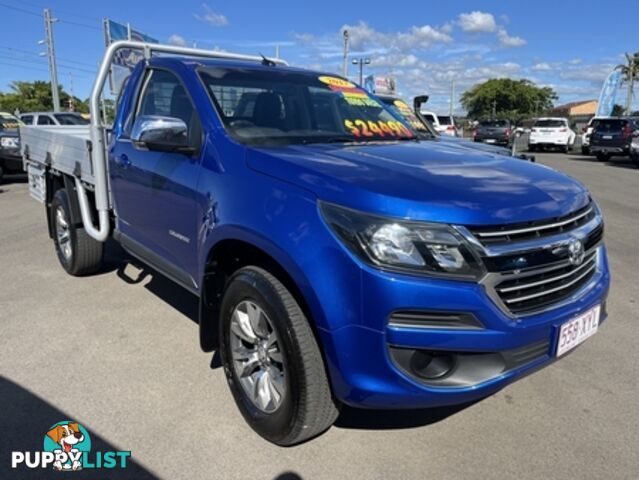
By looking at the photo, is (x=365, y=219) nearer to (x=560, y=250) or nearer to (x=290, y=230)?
(x=290, y=230)

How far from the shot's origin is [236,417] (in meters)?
2.91

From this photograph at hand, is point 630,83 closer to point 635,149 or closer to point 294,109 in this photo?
point 635,149

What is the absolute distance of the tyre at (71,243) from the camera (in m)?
4.94

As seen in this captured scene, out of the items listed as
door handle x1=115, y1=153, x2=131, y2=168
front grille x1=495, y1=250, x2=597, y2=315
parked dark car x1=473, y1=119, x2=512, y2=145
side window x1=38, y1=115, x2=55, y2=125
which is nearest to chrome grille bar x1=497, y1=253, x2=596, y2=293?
front grille x1=495, y1=250, x2=597, y2=315

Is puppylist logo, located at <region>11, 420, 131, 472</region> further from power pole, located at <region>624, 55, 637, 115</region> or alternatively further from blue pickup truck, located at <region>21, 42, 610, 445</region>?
power pole, located at <region>624, 55, 637, 115</region>

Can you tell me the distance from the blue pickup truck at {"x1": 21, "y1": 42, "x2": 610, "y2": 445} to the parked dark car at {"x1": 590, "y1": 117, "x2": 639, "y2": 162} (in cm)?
2044

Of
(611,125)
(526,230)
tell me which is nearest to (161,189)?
(526,230)

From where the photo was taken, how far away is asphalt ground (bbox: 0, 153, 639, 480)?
2.53 m

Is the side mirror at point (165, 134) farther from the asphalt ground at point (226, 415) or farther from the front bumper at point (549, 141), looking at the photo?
the front bumper at point (549, 141)

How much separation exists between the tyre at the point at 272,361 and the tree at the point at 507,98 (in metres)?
80.3

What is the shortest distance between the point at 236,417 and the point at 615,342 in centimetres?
283

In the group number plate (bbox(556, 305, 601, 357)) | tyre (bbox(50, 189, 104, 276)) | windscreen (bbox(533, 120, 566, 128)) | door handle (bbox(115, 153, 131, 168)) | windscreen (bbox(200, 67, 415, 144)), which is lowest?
tyre (bbox(50, 189, 104, 276))

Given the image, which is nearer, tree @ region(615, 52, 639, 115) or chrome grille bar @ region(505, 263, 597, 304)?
chrome grille bar @ region(505, 263, 597, 304)

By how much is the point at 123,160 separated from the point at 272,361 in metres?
2.09
